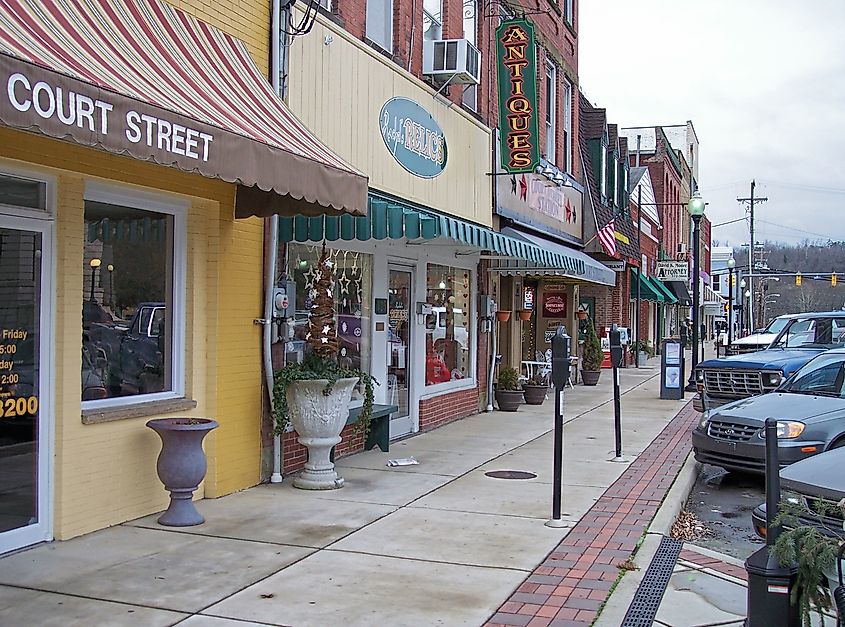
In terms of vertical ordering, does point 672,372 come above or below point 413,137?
below

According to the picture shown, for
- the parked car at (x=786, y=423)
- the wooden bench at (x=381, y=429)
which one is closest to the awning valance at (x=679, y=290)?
the parked car at (x=786, y=423)

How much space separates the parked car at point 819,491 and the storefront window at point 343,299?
4945 mm

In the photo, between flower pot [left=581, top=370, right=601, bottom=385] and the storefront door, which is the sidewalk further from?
flower pot [left=581, top=370, right=601, bottom=385]

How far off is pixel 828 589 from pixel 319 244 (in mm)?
6776

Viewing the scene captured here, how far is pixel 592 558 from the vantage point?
256 inches

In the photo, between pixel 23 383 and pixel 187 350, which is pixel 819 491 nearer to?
pixel 187 350

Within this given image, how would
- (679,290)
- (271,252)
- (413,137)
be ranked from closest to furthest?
1. (271,252)
2. (413,137)
3. (679,290)

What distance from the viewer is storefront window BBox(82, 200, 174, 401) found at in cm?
698

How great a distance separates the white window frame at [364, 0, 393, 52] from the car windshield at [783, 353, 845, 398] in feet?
20.8

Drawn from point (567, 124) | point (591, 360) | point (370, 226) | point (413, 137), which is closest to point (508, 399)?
point (413, 137)

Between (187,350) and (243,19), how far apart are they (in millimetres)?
3049

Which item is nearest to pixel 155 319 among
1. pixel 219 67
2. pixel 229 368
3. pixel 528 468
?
pixel 229 368

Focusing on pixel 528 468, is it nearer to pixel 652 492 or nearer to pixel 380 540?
pixel 652 492

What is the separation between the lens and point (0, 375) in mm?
6125
